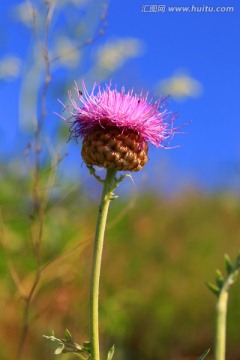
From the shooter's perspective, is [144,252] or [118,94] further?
[144,252]

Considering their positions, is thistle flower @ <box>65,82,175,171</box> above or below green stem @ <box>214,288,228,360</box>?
above

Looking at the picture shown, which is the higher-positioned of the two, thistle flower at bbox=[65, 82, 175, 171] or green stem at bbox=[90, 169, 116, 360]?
thistle flower at bbox=[65, 82, 175, 171]

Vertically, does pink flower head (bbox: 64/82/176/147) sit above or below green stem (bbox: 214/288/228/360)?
above

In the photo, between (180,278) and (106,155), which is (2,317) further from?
(106,155)

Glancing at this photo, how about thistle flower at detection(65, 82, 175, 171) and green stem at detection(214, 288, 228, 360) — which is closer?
green stem at detection(214, 288, 228, 360)

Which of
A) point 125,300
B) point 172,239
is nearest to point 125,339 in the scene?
point 125,300

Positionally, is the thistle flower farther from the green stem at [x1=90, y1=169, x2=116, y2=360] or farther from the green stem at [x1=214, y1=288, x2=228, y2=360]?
the green stem at [x1=214, y1=288, x2=228, y2=360]

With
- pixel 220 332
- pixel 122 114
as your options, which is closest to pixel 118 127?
pixel 122 114

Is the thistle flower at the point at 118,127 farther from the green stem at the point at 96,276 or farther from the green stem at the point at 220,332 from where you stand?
the green stem at the point at 220,332
